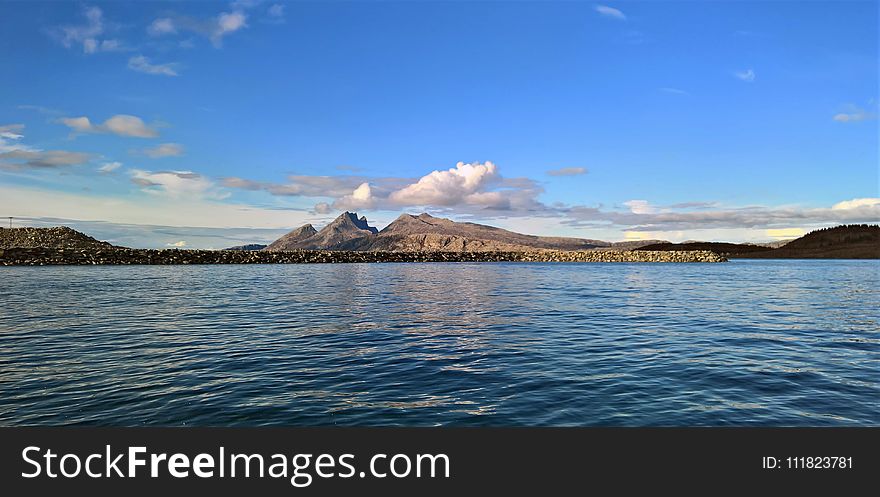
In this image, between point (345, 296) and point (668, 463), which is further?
point (345, 296)

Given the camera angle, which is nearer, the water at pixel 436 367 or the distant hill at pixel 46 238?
the water at pixel 436 367

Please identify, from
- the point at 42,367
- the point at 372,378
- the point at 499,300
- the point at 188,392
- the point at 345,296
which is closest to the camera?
the point at 188,392

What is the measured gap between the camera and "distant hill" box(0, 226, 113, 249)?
163875 mm

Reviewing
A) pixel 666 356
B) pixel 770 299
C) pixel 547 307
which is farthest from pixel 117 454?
pixel 770 299

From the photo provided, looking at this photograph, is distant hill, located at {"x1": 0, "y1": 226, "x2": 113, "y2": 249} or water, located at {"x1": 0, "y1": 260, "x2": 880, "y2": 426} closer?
water, located at {"x1": 0, "y1": 260, "x2": 880, "y2": 426}

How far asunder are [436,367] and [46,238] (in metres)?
198

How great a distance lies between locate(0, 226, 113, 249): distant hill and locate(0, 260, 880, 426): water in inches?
6332

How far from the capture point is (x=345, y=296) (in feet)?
155

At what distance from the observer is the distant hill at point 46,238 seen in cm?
16388

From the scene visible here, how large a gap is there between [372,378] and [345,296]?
3249 centimetres

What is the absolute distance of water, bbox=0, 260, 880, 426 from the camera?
11875 millimetres

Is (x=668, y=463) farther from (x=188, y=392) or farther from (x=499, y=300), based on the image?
(x=499, y=300)

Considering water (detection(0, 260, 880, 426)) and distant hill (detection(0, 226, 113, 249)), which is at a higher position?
distant hill (detection(0, 226, 113, 249))

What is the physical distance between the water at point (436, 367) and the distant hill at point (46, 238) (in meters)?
161
